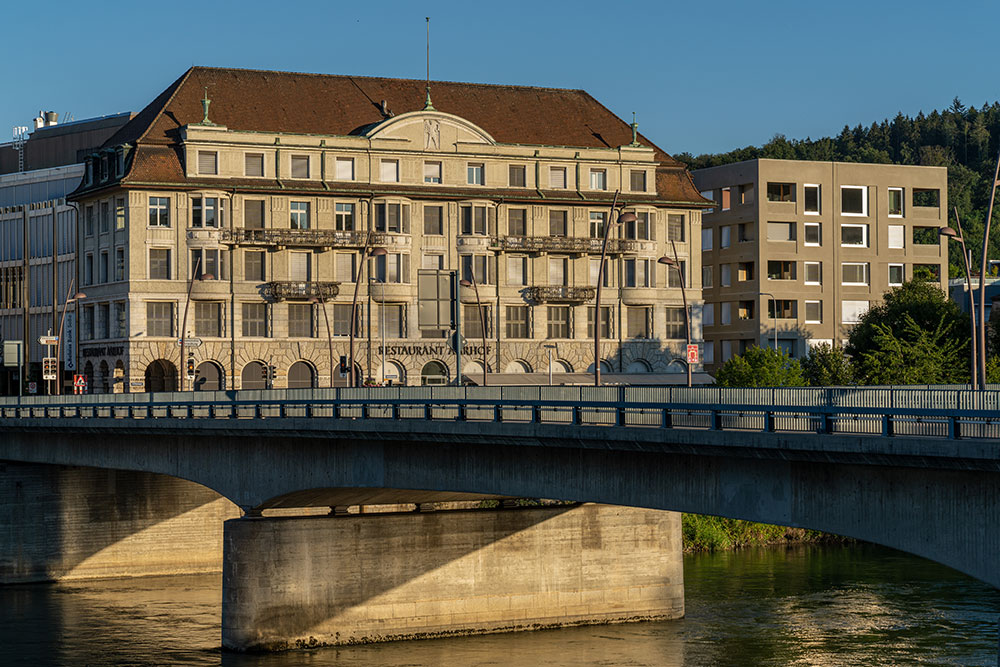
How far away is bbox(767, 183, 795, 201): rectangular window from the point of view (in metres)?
122

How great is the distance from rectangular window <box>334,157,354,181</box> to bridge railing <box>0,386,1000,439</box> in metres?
49.1

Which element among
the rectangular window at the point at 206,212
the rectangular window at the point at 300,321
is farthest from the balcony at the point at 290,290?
the rectangular window at the point at 206,212

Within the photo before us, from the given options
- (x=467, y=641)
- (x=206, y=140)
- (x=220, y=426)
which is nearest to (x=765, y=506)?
(x=467, y=641)

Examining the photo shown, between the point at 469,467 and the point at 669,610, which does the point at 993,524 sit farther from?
the point at 669,610

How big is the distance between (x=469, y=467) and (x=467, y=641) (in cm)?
1071

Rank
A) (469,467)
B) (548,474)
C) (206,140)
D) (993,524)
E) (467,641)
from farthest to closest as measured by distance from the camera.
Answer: (206,140), (467,641), (469,467), (548,474), (993,524)

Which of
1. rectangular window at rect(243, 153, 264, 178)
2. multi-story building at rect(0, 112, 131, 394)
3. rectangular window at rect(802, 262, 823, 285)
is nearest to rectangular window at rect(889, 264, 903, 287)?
rectangular window at rect(802, 262, 823, 285)

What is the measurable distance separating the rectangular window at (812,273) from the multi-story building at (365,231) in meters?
10.6

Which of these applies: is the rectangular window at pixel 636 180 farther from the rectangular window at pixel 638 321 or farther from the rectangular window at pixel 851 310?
the rectangular window at pixel 851 310

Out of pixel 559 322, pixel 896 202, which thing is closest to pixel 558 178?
pixel 559 322

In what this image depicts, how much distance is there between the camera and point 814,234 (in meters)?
124

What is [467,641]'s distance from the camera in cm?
5128

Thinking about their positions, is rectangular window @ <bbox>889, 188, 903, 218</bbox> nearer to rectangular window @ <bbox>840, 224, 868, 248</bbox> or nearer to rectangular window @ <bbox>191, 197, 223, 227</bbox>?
rectangular window @ <bbox>840, 224, 868, 248</bbox>

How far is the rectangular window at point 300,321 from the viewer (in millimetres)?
107062
